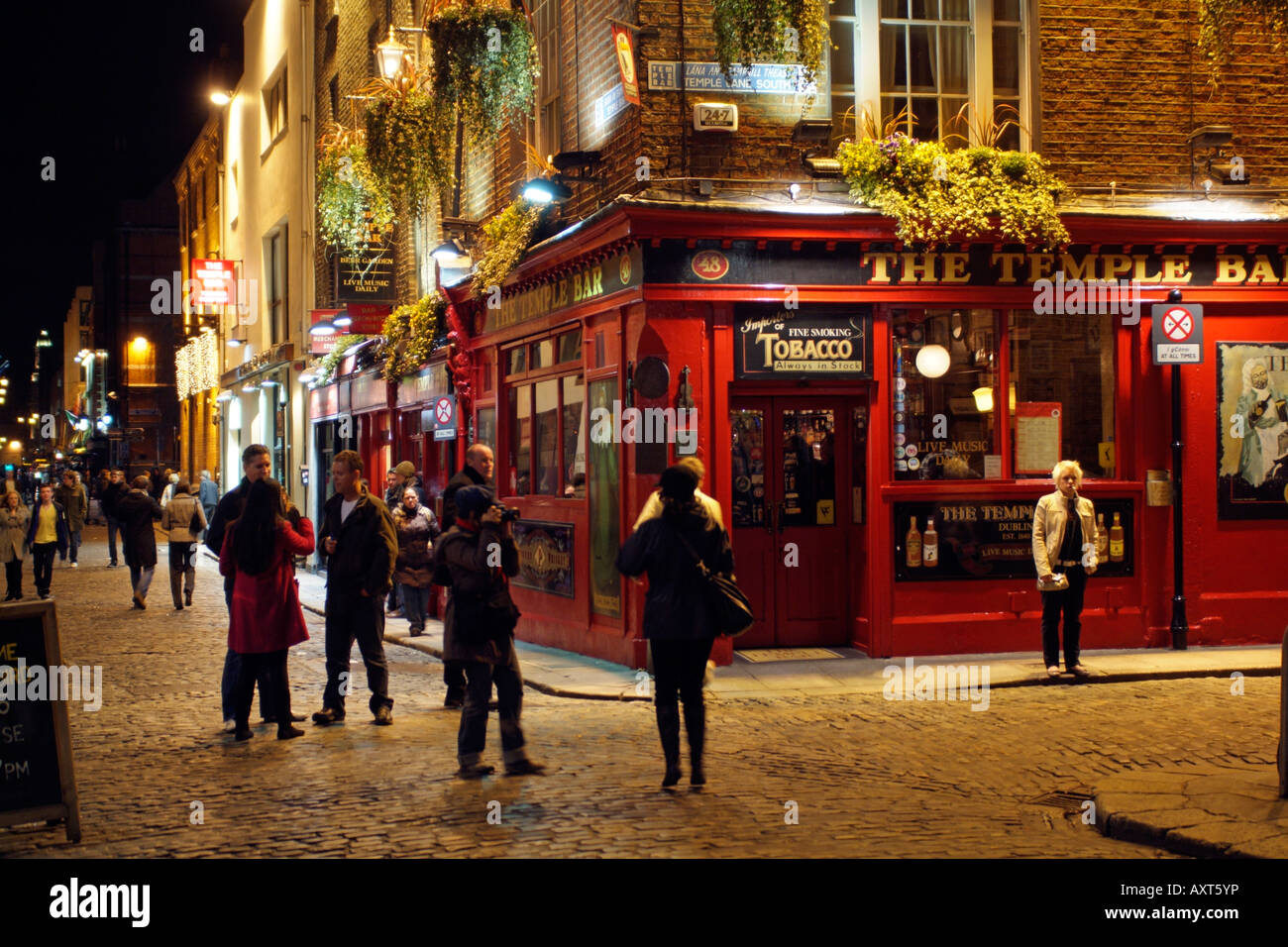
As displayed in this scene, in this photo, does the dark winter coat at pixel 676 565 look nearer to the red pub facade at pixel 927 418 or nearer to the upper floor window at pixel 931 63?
the red pub facade at pixel 927 418

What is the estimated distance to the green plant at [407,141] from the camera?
52.3 feet

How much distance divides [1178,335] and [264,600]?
357 inches

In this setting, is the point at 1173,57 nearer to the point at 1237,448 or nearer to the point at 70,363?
the point at 1237,448

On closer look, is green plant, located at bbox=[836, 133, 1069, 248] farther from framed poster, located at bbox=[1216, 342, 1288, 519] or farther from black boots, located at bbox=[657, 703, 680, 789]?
black boots, located at bbox=[657, 703, 680, 789]

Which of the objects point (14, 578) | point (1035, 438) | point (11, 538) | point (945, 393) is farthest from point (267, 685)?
point (11, 538)

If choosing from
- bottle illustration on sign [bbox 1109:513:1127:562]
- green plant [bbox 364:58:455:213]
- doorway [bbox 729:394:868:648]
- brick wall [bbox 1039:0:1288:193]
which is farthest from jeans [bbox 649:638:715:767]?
green plant [bbox 364:58:455:213]

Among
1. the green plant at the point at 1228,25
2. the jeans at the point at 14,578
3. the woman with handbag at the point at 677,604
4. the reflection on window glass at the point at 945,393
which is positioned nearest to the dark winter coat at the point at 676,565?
the woman with handbag at the point at 677,604

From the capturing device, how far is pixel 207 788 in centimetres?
762

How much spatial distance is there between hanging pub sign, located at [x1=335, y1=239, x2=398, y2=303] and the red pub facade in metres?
9.40

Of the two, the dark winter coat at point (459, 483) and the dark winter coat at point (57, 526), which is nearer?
the dark winter coat at point (459, 483)

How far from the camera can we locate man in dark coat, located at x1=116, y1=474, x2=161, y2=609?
62.0 ft

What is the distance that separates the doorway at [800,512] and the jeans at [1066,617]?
80.2 inches
